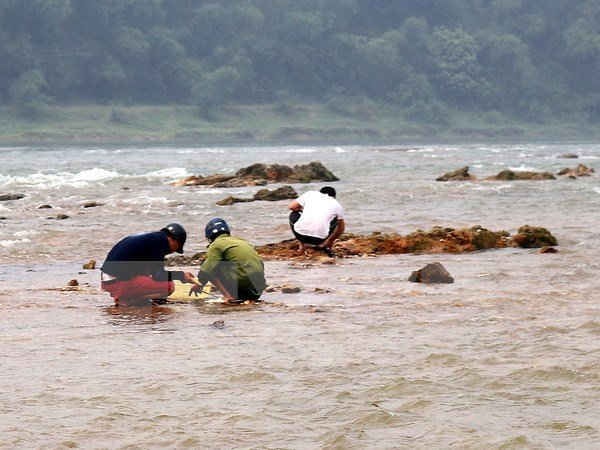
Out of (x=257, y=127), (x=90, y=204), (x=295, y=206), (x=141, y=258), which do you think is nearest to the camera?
(x=141, y=258)

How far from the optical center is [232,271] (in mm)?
12219

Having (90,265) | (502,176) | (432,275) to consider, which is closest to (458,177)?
(502,176)

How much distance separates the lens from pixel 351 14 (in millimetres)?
Result: 136875

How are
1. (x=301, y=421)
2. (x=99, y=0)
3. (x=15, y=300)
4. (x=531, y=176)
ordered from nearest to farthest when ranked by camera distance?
(x=301, y=421)
(x=15, y=300)
(x=531, y=176)
(x=99, y=0)

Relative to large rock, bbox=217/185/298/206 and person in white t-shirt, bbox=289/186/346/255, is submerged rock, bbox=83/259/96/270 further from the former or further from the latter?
large rock, bbox=217/185/298/206

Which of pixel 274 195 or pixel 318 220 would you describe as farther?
pixel 274 195

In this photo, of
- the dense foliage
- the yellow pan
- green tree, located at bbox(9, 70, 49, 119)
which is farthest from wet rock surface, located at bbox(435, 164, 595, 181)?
the dense foliage

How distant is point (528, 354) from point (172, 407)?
3044 mm

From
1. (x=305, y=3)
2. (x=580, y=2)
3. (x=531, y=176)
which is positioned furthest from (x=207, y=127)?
(x=531, y=176)

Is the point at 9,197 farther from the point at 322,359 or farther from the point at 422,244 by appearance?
the point at 322,359

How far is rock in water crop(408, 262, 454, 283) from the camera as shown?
1357 centimetres

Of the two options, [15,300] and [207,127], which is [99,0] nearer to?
[207,127]

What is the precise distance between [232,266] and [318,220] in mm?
4250

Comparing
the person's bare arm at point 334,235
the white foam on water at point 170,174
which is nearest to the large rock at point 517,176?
the white foam on water at point 170,174
